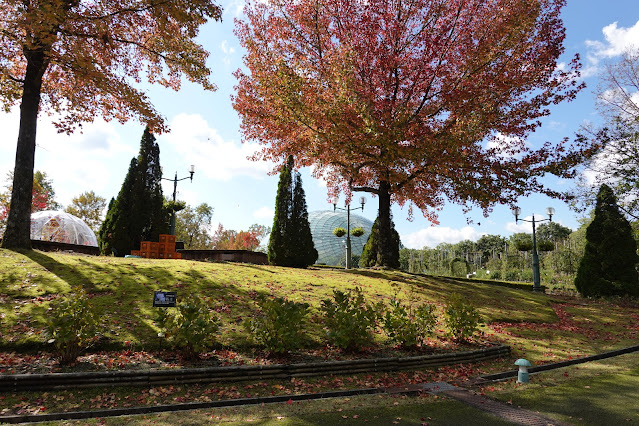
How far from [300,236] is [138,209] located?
866 cm

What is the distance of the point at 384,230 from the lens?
1855 centimetres

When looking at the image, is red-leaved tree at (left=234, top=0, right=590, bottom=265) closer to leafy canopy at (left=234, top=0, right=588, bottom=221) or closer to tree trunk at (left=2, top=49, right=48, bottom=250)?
leafy canopy at (left=234, top=0, right=588, bottom=221)

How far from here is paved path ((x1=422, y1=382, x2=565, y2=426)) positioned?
16.5ft

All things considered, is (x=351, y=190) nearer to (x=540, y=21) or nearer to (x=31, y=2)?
(x=540, y=21)

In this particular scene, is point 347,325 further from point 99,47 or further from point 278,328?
point 99,47

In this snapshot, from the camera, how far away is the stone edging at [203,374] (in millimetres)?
5395

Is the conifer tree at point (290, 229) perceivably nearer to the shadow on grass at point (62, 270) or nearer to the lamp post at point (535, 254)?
the shadow on grass at point (62, 270)

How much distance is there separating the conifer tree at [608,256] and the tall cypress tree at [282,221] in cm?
1812

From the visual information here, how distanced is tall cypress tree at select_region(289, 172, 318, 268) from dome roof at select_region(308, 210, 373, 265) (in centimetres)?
4039

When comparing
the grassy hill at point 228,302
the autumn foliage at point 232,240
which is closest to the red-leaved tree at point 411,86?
the grassy hill at point 228,302

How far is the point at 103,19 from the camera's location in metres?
12.2

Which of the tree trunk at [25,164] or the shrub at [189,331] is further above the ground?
the tree trunk at [25,164]

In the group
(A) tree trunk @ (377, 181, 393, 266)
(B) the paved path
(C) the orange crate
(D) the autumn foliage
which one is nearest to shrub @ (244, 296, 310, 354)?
(B) the paved path

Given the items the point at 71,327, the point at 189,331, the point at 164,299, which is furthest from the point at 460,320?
the point at 71,327
